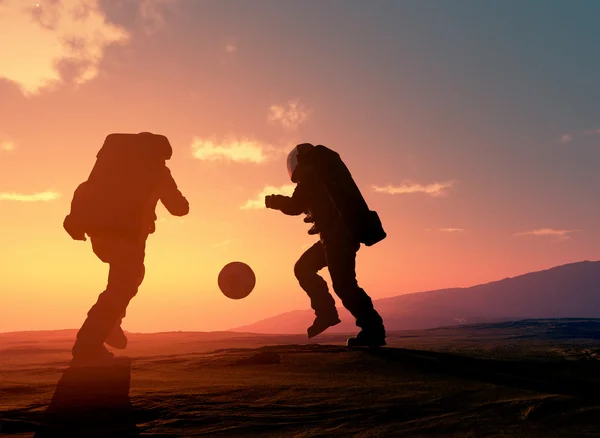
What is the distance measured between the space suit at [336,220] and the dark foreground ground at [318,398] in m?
1.39

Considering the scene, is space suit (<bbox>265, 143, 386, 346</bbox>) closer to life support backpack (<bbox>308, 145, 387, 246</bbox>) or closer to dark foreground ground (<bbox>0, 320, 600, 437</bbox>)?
life support backpack (<bbox>308, 145, 387, 246</bbox>)

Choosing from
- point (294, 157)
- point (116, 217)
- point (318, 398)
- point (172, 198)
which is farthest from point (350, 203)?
point (318, 398)

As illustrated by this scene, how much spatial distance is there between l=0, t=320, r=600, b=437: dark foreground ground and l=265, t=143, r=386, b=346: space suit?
1394 millimetres

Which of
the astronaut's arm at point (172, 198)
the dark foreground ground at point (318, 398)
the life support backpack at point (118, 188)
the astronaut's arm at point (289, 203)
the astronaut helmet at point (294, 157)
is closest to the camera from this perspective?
the dark foreground ground at point (318, 398)

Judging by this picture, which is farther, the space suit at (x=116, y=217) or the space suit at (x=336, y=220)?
the space suit at (x=336, y=220)

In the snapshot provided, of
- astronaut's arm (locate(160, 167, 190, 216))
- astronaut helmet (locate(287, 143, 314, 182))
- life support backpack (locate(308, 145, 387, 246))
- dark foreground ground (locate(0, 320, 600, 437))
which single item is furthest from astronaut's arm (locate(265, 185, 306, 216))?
dark foreground ground (locate(0, 320, 600, 437))

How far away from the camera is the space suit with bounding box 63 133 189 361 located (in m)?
5.34

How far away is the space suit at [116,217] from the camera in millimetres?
5336

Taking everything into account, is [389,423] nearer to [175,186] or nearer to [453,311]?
[175,186]

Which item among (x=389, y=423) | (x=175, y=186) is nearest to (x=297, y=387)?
(x=389, y=423)

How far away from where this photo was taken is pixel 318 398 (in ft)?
9.71

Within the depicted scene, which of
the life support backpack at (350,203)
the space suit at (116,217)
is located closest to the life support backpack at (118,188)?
the space suit at (116,217)

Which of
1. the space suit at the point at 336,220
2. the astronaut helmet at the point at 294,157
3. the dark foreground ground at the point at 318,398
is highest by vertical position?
the astronaut helmet at the point at 294,157

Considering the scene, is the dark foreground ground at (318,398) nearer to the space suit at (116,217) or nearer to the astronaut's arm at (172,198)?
the space suit at (116,217)
